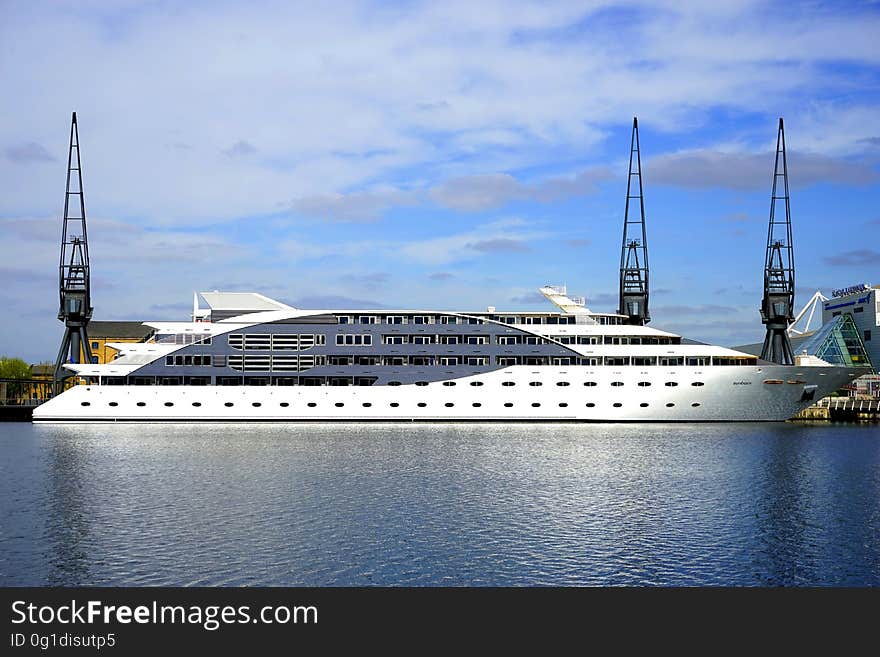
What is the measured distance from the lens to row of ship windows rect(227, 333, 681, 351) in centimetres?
5884

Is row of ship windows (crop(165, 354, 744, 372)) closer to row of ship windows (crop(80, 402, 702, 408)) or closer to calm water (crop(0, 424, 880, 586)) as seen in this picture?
row of ship windows (crop(80, 402, 702, 408))

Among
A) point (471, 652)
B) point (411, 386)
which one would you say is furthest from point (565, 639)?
point (411, 386)

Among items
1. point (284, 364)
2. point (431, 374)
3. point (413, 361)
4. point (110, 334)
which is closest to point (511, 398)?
point (431, 374)

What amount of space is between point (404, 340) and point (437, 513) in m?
34.4

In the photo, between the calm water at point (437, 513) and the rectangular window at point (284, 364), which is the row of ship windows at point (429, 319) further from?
the calm water at point (437, 513)

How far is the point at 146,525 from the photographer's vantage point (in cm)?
2347

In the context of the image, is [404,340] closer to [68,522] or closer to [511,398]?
[511,398]

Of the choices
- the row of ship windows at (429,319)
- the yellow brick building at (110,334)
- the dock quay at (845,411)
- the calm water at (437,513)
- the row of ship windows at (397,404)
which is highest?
the yellow brick building at (110,334)

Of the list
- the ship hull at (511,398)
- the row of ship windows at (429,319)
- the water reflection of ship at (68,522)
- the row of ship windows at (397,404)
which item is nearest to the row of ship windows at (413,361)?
the ship hull at (511,398)

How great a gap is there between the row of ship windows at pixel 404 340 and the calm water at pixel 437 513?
14120mm

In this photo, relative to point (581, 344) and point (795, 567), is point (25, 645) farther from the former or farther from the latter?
point (581, 344)

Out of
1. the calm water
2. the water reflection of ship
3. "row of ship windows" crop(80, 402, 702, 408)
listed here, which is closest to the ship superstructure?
"row of ship windows" crop(80, 402, 702, 408)

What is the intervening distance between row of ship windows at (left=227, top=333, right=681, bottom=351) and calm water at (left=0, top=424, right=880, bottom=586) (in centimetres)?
1412

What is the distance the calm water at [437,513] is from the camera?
63.1 feet
